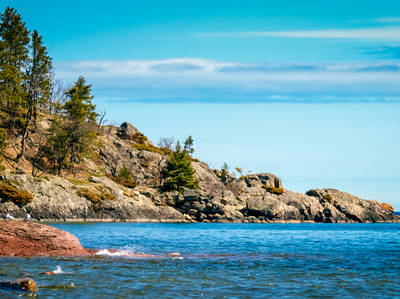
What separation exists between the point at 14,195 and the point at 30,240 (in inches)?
1564

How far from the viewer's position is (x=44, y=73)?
87.6 meters

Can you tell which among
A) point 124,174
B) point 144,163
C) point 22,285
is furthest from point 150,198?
point 22,285

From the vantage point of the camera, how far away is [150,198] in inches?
3568

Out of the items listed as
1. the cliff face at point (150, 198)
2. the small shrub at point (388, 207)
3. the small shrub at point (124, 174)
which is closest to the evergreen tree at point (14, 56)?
the cliff face at point (150, 198)

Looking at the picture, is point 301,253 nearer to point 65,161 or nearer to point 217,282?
point 217,282

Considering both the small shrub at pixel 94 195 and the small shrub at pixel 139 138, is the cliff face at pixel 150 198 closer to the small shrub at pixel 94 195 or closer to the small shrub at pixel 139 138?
the small shrub at pixel 94 195

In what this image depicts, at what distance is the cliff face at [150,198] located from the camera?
68.5 metres

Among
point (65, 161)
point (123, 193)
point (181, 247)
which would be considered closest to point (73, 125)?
point (65, 161)

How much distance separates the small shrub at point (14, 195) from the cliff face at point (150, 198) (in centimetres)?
59

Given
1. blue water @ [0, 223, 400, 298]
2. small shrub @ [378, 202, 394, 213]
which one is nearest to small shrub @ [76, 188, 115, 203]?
blue water @ [0, 223, 400, 298]

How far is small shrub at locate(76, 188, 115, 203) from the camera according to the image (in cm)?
7369

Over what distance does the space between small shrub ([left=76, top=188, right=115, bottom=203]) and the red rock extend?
47581 millimetres

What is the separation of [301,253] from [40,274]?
21.2 m

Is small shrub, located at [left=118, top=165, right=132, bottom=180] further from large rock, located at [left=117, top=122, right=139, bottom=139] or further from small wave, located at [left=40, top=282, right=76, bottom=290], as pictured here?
small wave, located at [left=40, top=282, right=76, bottom=290]
